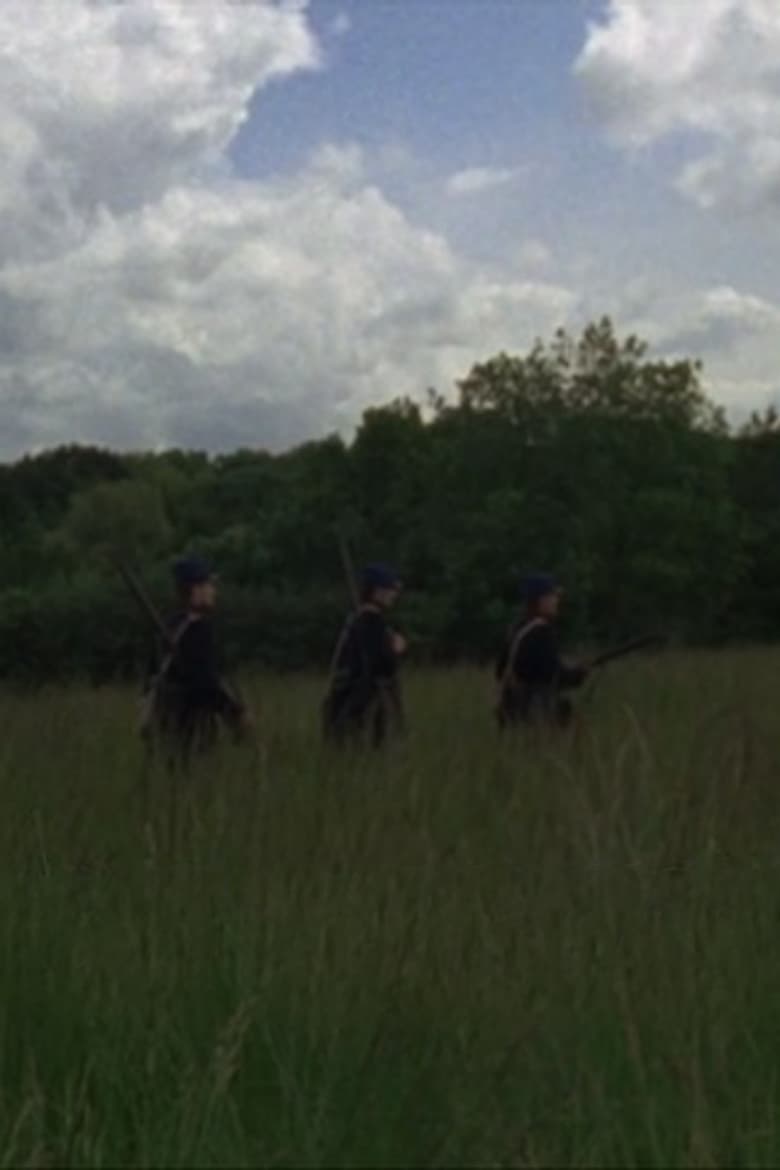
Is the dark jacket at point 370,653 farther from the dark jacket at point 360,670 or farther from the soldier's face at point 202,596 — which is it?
the soldier's face at point 202,596

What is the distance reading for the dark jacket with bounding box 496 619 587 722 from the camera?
1186cm

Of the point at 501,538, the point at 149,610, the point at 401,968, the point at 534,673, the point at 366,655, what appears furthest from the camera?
the point at 501,538

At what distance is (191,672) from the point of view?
1141 cm

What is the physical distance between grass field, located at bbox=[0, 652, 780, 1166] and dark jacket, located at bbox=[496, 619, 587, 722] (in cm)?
397

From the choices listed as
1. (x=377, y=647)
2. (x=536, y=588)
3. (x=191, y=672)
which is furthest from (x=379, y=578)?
(x=191, y=672)

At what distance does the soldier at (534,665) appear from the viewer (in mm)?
11852

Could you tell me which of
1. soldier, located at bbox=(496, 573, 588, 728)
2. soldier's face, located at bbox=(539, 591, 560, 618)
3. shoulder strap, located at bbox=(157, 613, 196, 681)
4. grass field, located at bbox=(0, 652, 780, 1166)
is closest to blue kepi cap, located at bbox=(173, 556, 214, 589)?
shoulder strap, located at bbox=(157, 613, 196, 681)

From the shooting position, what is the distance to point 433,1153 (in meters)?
4.21

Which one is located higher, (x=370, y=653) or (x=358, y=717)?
(x=370, y=653)

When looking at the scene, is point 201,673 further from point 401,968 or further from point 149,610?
point 401,968

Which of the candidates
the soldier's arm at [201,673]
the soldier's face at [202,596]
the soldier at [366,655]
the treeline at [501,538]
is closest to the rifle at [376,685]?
the soldier at [366,655]

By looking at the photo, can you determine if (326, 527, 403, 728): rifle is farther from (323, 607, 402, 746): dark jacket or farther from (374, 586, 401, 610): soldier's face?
(374, 586, 401, 610): soldier's face

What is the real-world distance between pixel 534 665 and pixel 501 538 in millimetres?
23097

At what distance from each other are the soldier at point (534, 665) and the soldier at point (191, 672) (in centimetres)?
150
